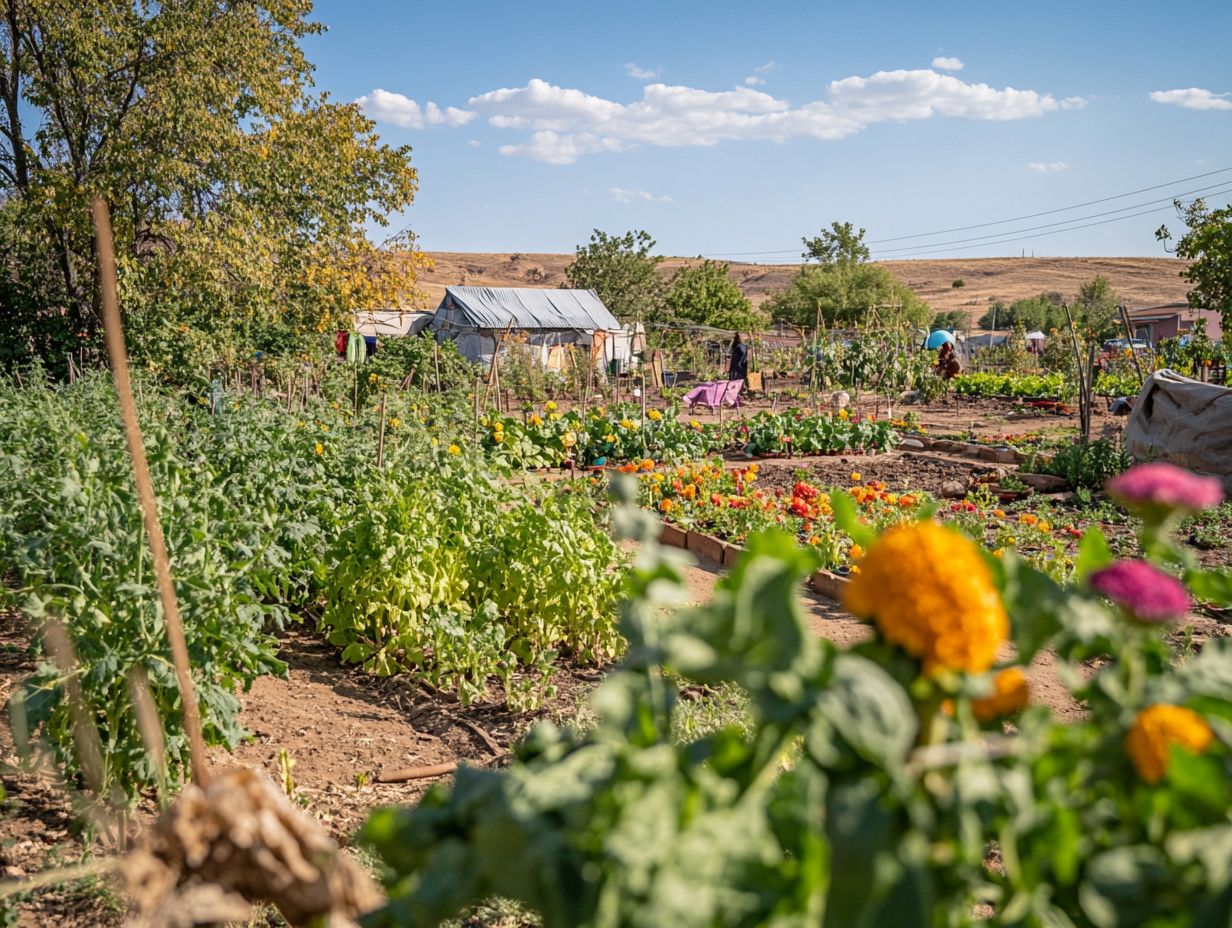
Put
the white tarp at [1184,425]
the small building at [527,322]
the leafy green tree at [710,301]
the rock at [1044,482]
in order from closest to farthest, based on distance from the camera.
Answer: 1. the white tarp at [1184,425]
2. the rock at [1044,482]
3. the small building at [527,322]
4. the leafy green tree at [710,301]

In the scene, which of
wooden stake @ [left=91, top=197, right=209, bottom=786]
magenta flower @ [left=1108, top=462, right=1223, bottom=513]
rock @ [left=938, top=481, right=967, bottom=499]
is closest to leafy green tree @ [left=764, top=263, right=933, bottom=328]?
rock @ [left=938, top=481, right=967, bottom=499]

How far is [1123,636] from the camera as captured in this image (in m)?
0.84

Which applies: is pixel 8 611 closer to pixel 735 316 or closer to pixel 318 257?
pixel 318 257

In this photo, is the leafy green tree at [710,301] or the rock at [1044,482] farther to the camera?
the leafy green tree at [710,301]

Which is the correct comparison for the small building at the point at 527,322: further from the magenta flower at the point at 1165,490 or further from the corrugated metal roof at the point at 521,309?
the magenta flower at the point at 1165,490

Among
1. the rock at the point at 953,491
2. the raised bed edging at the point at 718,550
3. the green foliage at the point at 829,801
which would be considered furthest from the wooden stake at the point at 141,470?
the rock at the point at 953,491

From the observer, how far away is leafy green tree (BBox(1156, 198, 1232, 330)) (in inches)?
793

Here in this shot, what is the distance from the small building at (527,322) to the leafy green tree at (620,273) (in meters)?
11.8

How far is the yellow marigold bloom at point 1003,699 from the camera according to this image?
2.79 ft

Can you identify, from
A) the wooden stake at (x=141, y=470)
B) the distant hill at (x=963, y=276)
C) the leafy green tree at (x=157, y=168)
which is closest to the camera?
the wooden stake at (x=141, y=470)

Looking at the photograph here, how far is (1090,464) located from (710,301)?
33.2 meters

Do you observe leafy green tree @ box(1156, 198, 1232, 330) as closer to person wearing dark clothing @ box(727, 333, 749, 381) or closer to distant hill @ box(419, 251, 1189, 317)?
person wearing dark clothing @ box(727, 333, 749, 381)

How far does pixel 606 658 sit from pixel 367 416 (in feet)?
9.84

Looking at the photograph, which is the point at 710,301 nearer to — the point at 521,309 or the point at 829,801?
the point at 521,309
